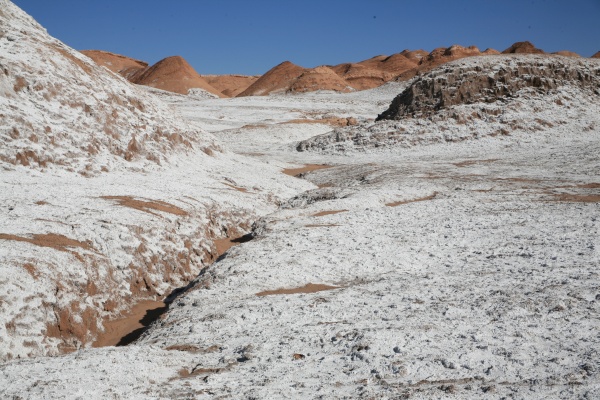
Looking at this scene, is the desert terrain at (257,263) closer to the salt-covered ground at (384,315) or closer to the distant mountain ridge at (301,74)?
the salt-covered ground at (384,315)

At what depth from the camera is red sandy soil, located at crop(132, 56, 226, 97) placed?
333ft

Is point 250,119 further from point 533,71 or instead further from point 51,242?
point 51,242

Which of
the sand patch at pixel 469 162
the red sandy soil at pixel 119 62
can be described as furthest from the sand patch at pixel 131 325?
the red sandy soil at pixel 119 62

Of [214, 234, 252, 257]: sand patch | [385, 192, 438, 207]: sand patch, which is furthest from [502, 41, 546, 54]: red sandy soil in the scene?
[214, 234, 252, 257]: sand patch

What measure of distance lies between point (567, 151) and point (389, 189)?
14.9m

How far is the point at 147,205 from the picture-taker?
1516cm

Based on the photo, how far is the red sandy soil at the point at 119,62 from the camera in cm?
12825

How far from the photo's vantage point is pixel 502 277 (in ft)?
34.7

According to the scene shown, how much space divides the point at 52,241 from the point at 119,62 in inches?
5522

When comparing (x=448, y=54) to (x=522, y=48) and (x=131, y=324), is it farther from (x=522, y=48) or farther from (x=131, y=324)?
(x=131, y=324)

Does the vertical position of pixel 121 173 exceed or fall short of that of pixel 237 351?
it exceeds it

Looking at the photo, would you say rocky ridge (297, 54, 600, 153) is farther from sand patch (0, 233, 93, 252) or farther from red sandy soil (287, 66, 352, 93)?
red sandy soil (287, 66, 352, 93)

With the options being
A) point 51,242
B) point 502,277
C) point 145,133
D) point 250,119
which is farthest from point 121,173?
point 250,119

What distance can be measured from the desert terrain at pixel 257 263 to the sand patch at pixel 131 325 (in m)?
0.05
